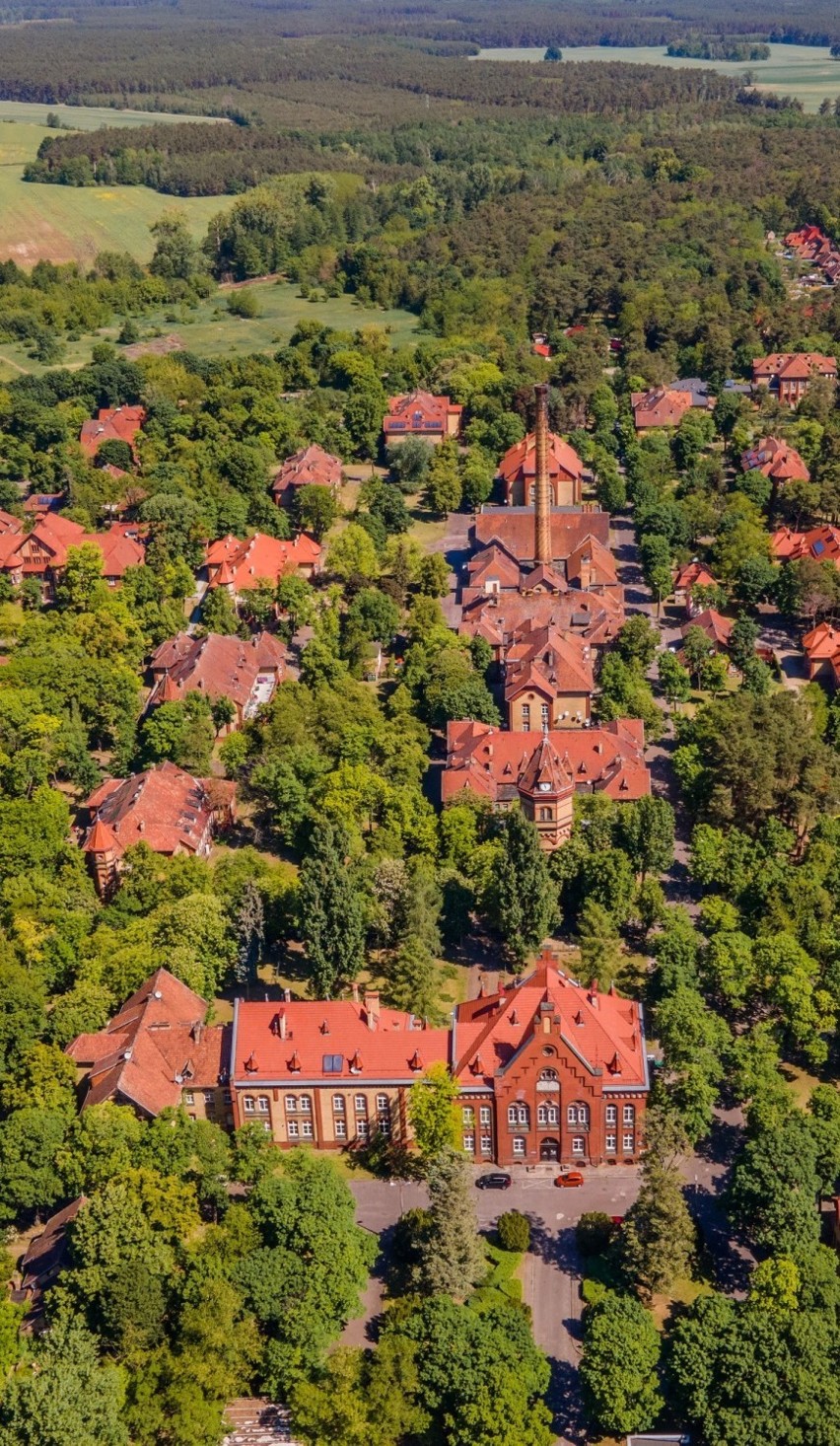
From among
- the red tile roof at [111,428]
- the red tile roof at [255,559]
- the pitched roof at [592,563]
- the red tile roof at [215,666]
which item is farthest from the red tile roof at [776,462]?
the red tile roof at [111,428]

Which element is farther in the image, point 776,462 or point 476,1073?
point 776,462

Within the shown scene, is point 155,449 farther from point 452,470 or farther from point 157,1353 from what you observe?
point 157,1353

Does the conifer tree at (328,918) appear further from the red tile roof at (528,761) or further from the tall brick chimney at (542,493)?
the tall brick chimney at (542,493)

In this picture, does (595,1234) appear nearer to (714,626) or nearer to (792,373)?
(714,626)

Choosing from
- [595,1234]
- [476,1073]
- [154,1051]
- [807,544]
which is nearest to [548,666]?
[807,544]

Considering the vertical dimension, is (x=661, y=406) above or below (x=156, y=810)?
above

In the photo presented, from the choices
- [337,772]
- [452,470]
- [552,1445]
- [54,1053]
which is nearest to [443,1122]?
[552,1445]
